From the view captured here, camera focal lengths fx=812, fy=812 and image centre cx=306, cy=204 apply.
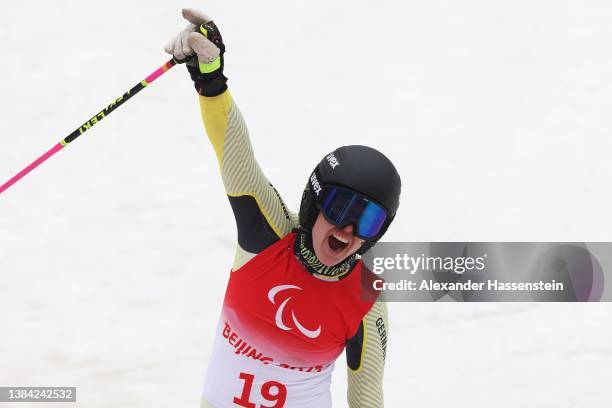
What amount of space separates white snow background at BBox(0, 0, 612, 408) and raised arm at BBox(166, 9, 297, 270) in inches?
88.8

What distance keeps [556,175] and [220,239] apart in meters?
3.33

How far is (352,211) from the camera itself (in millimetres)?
3279

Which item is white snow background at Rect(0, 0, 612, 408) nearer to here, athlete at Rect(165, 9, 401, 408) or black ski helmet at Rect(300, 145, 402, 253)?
athlete at Rect(165, 9, 401, 408)

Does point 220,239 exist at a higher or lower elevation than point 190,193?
lower

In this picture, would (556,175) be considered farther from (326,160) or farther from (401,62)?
(326,160)

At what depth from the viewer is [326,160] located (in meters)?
3.40

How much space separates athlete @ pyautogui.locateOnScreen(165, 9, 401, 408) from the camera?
3293 millimetres

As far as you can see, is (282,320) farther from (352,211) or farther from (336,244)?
(352,211)

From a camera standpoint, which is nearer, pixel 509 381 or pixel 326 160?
pixel 326 160

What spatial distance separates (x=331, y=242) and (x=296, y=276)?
0.23m

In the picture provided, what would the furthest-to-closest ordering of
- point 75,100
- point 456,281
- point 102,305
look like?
point 75,100, point 456,281, point 102,305

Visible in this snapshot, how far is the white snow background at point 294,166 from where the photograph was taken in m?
5.73

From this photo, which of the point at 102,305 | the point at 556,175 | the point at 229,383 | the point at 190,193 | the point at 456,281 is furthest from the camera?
the point at 556,175

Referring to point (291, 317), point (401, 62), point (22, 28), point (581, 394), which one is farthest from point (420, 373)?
point (22, 28)
